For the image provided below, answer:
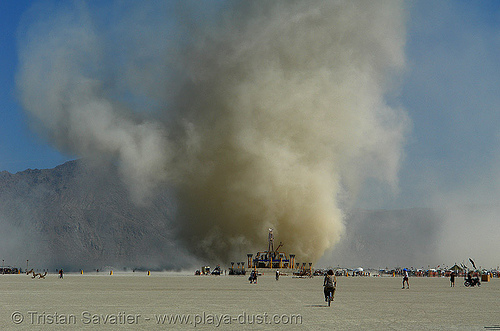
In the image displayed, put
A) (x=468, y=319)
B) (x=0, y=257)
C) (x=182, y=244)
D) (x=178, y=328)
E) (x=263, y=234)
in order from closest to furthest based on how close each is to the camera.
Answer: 1. (x=178, y=328)
2. (x=468, y=319)
3. (x=263, y=234)
4. (x=182, y=244)
5. (x=0, y=257)

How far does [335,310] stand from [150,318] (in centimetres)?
667

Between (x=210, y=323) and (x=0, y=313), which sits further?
(x=0, y=313)

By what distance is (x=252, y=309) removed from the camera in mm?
19359

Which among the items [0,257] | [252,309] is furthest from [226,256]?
[0,257]

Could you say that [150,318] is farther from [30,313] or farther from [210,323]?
[30,313]

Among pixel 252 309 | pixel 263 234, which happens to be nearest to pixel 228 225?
pixel 263 234

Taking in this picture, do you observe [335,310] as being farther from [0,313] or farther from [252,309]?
[0,313]

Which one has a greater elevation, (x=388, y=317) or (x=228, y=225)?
(x=228, y=225)

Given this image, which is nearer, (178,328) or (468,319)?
(178,328)

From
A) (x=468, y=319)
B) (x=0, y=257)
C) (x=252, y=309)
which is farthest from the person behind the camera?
(x=0, y=257)

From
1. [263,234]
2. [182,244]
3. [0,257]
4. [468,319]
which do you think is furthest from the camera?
[0,257]

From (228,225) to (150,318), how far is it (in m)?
86.3

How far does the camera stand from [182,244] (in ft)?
381

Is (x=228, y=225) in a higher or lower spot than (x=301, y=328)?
higher
